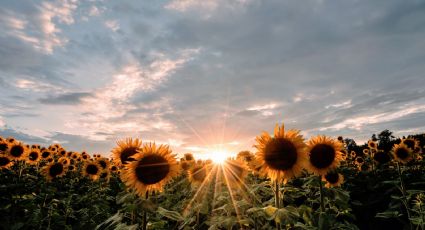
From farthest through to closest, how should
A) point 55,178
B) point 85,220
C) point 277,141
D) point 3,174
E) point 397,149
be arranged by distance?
point 55,178, point 3,174, point 397,149, point 85,220, point 277,141

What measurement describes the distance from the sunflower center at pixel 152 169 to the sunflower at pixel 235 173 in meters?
4.01

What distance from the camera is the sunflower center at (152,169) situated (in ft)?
15.2

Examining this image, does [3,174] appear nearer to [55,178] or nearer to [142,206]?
[55,178]

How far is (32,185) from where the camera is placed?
31.6ft

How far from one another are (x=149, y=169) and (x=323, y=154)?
11.9 feet

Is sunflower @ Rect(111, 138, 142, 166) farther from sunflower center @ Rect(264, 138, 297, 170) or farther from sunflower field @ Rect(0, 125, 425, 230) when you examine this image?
sunflower center @ Rect(264, 138, 297, 170)

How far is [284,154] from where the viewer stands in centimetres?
510

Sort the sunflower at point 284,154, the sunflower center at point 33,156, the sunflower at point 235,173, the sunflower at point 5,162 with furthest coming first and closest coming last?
1. the sunflower center at point 33,156
2. the sunflower at point 5,162
3. the sunflower at point 235,173
4. the sunflower at point 284,154

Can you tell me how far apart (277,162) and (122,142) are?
2.98 meters

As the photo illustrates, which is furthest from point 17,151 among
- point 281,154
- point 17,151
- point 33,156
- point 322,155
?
point 322,155

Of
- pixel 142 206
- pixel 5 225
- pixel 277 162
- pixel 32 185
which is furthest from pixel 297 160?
pixel 32 185

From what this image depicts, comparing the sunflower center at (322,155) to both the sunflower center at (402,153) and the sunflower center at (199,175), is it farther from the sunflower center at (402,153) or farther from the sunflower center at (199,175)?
the sunflower center at (402,153)

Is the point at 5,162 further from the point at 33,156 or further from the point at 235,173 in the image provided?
the point at 235,173

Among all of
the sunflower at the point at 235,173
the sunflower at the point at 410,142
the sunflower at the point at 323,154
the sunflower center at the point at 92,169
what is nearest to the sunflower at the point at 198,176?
the sunflower at the point at 235,173
